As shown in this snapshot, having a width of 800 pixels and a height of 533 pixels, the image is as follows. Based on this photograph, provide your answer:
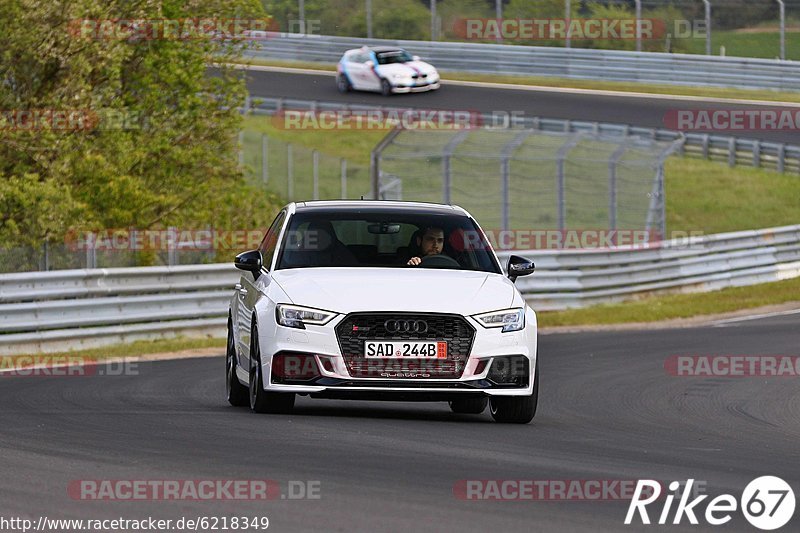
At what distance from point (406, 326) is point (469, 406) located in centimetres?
202

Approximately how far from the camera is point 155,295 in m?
21.2

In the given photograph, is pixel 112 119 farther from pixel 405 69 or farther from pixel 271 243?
pixel 405 69

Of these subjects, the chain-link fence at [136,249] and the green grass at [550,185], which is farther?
the green grass at [550,185]

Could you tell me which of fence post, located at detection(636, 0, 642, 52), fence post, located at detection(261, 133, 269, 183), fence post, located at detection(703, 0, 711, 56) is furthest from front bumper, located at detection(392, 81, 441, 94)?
fence post, located at detection(261, 133, 269, 183)

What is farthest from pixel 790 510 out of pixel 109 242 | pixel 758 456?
pixel 109 242

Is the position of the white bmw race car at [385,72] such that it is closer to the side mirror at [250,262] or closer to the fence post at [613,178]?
the fence post at [613,178]

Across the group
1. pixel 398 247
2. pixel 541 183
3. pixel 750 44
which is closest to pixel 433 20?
pixel 750 44

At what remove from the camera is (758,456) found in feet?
31.5

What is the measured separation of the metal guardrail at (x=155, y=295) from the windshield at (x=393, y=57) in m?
22.3

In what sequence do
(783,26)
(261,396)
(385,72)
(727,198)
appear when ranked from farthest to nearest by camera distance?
(385,72) < (783,26) < (727,198) < (261,396)

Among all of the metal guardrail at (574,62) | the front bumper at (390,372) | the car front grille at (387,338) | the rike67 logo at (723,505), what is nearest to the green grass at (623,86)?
the metal guardrail at (574,62)

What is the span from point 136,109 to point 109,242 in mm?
4212

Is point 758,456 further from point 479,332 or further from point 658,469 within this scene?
point 479,332

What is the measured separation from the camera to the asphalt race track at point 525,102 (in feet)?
149
